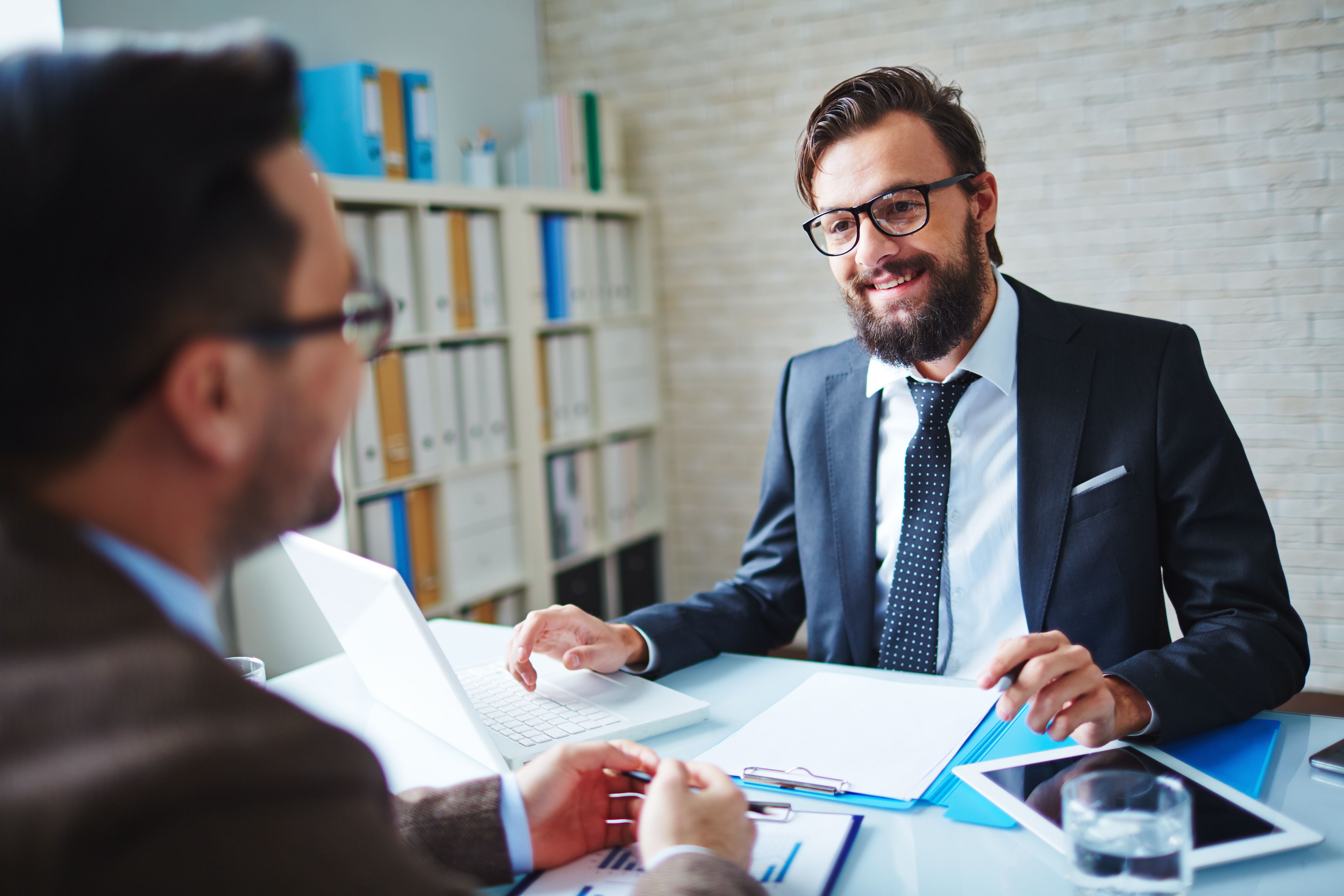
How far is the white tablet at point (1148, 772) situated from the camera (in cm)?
86

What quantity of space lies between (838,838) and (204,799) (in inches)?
24.3

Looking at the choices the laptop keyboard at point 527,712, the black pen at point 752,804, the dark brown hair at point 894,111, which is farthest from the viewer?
the dark brown hair at point 894,111

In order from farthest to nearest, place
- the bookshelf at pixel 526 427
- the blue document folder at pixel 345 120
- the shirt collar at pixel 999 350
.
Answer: the bookshelf at pixel 526 427
the blue document folder at pixel 345 120
the shirt collar at pixel 999 350

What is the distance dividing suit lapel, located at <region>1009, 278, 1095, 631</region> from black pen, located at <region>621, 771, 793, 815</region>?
668mm

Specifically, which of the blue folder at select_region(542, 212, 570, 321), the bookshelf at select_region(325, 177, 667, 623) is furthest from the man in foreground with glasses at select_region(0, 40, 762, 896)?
the blue folder at select_region(542, 212, 570, 321)

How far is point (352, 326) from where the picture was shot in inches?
26.9

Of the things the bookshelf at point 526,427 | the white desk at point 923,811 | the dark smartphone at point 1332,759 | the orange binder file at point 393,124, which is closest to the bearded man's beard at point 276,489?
the white desk at point 923,811

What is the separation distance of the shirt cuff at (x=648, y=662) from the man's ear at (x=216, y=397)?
88 centimetres

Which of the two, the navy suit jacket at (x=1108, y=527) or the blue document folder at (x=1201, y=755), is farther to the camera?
the navy suit jacket at (x=1108, y=527)

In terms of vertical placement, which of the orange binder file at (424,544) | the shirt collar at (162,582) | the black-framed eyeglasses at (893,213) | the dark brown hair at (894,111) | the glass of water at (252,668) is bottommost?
the orange binder file at (424,544)

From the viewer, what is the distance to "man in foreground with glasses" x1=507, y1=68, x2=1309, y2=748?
1395mm

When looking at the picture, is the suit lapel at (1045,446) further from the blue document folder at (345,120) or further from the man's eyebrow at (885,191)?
the blue document folder at (345,120)

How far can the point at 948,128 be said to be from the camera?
1.67 metres

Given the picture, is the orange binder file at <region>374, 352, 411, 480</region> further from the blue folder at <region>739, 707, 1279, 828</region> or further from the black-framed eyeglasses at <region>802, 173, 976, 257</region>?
the blue folder at <region>739, 707, 1279, 828</region>
